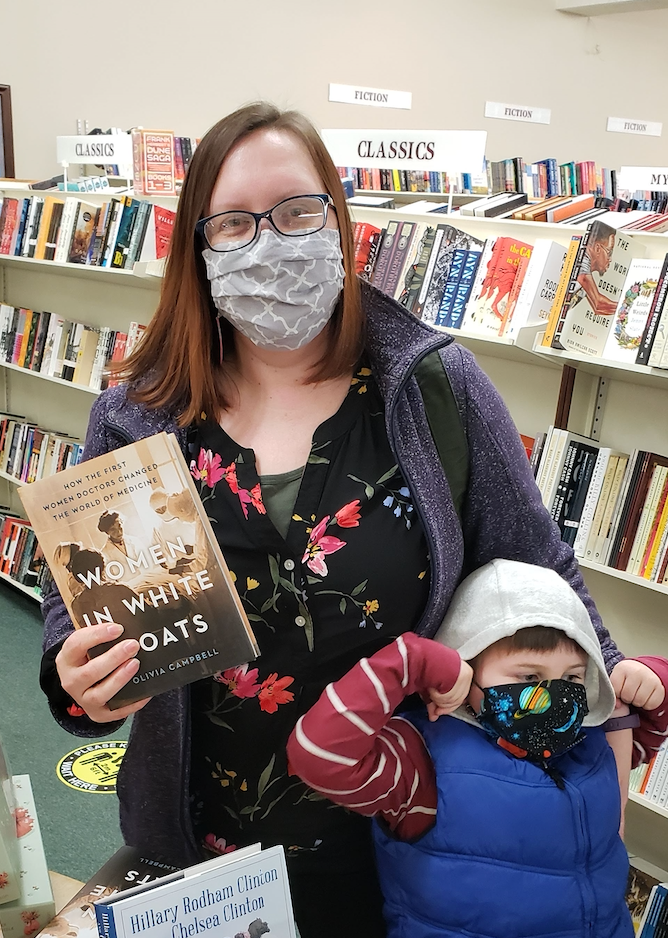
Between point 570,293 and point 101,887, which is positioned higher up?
point 570,293

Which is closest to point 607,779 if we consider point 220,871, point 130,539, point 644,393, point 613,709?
point 613,709

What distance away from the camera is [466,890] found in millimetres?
1061

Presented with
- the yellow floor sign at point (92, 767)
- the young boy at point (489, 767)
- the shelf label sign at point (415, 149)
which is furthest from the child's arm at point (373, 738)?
the shelf label sign at point (415, 149)

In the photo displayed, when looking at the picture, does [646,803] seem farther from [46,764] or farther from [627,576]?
[46,764]

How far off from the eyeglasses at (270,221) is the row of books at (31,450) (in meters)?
3.07

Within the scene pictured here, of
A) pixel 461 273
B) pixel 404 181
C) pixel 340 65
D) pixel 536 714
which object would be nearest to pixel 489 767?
pixel 536 714

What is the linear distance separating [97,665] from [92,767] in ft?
7.83

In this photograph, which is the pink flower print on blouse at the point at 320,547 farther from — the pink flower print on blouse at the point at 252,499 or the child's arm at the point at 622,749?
the child's arm at the point at 622,749

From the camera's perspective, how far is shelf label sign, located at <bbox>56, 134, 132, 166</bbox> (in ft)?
14.8

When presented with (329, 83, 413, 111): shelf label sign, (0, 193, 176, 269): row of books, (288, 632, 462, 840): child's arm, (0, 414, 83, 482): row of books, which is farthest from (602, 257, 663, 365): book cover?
(329, 83, 413, 111): shelf label sign

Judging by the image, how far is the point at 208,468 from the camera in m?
1.16

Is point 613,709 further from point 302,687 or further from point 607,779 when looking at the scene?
point 302,687

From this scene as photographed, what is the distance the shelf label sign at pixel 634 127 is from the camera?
9.51 meters

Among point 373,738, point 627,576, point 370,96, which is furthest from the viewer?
point 370,96
